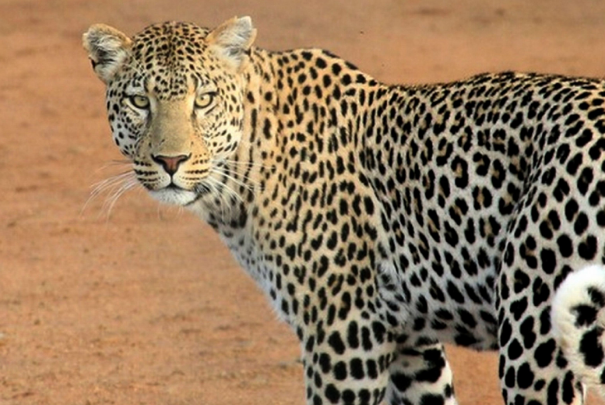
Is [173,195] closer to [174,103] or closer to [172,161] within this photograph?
[172,161]

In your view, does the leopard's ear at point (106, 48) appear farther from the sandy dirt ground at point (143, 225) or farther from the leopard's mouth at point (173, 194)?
the sandy dirt ground at point (143, 225)

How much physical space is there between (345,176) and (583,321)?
85.3 inches

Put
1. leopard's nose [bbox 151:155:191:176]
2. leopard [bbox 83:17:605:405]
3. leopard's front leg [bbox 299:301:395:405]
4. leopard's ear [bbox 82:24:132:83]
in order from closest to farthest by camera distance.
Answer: leopard [bbox 83:17:605:405]
leopard's nose [bbox 151:155:191:176]
leopard's front leg [bbox 299:301:395:405]
leopard's ear [bbox 82:24:132:83]

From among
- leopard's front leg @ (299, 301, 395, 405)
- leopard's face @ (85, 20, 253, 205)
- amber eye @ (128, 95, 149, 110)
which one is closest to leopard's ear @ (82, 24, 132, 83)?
leopard's face @ (85, 20, 253, 205)

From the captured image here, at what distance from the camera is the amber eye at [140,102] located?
8366mm

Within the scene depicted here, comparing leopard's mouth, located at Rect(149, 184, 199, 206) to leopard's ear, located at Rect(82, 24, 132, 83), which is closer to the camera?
leopard's mouth, located at Rect(149, 184, 199, 206)

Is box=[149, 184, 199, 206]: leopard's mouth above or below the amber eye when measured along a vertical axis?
below

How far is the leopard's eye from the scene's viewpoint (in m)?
8.35

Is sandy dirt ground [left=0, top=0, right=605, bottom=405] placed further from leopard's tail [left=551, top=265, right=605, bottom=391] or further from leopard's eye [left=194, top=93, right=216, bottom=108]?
leopard's tail [left=551, top=265, right=605, bottom=391]

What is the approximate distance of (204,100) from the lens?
27.4 feet

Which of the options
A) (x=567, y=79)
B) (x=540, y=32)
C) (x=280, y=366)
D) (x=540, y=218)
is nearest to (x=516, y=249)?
(x=540, y=218)

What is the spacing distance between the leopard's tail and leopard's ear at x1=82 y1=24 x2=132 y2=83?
8.94 feet

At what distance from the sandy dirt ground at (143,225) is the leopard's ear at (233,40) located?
2.50 m

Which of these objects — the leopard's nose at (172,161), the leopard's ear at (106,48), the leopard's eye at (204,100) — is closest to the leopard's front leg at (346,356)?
the leopard's nose at (172,161)
